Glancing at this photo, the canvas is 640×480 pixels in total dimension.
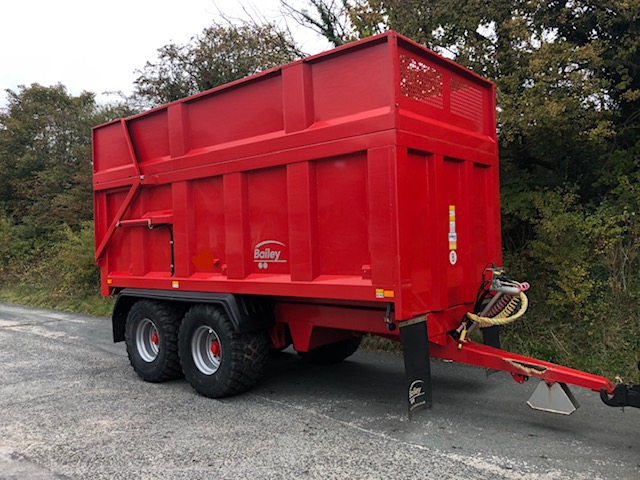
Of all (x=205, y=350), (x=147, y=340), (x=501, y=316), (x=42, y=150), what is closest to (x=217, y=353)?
(x=205, y=350)

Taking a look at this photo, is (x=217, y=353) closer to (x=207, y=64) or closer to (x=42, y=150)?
(x=207, y=64)

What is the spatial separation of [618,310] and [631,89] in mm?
3303

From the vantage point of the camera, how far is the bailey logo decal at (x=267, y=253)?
4.78m

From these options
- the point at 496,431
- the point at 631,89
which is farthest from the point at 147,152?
the point at 631,89

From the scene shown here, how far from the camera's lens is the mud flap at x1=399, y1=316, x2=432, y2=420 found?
13.1ft

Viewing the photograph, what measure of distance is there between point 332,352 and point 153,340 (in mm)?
2094

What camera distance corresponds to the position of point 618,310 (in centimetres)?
616

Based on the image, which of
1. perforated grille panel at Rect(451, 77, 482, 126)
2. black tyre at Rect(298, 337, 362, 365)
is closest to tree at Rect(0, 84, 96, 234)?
black tyre at Rect(298, 337, 362, 365)

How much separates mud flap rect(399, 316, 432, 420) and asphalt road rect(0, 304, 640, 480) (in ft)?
0.92

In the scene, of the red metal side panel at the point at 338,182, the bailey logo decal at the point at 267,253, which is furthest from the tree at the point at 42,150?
the bailey logo decal at the point at 267,253

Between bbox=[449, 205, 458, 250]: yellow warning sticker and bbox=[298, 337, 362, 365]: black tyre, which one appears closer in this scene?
bbox=[449, 205, 458, 250]: yellow warning sticker

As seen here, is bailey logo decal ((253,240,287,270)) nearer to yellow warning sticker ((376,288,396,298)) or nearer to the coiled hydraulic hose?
yellow warning sticker ((376,288,396,298))

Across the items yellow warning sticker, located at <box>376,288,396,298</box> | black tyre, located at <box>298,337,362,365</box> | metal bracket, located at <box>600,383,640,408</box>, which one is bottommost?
black tyre, located at <box>298,337,362,365</box>

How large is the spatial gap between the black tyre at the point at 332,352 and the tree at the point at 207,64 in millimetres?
8725
